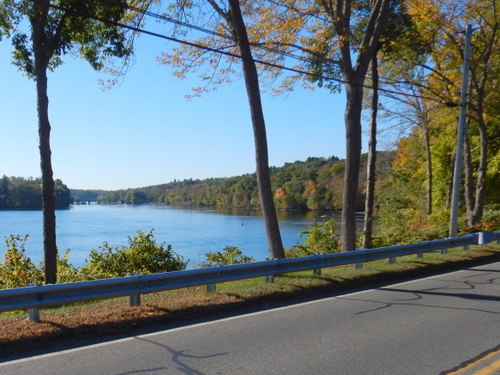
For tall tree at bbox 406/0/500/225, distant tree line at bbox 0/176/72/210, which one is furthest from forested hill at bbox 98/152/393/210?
distant tree line at bbox 0/176/72/210

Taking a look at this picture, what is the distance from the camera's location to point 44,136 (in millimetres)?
10656

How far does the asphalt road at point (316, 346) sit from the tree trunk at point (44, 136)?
600cm

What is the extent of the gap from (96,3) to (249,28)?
15.3ft

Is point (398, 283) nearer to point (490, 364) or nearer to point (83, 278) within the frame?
point (490, 364)

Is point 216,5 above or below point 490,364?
above

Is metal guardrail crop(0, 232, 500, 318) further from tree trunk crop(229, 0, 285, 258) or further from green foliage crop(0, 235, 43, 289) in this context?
green foliage crop(0, 235, 43, 289)

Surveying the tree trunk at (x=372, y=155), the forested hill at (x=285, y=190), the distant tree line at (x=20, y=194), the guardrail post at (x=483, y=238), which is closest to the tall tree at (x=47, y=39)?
the tree trunk at (x=372, y=155)

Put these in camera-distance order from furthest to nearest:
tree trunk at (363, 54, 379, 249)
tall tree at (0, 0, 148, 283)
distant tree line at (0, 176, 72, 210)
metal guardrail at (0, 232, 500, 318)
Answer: distant tree line at (0, 176, 72, 210) < tree trunk at (363, 54, 379, 249) < tall tree at (0, 0, 148, 283) < metal guardrail at (0, 232, 500, 318)

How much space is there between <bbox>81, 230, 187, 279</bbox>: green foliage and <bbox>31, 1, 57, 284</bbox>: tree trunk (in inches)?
61.1

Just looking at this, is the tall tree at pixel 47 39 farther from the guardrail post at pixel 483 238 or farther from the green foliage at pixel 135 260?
the guardrail post at pixel 483 238

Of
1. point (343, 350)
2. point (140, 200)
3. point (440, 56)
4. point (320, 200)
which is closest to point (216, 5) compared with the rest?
point (343, 350)

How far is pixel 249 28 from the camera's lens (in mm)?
13594

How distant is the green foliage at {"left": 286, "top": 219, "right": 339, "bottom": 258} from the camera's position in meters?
15.9

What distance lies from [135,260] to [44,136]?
416cm
